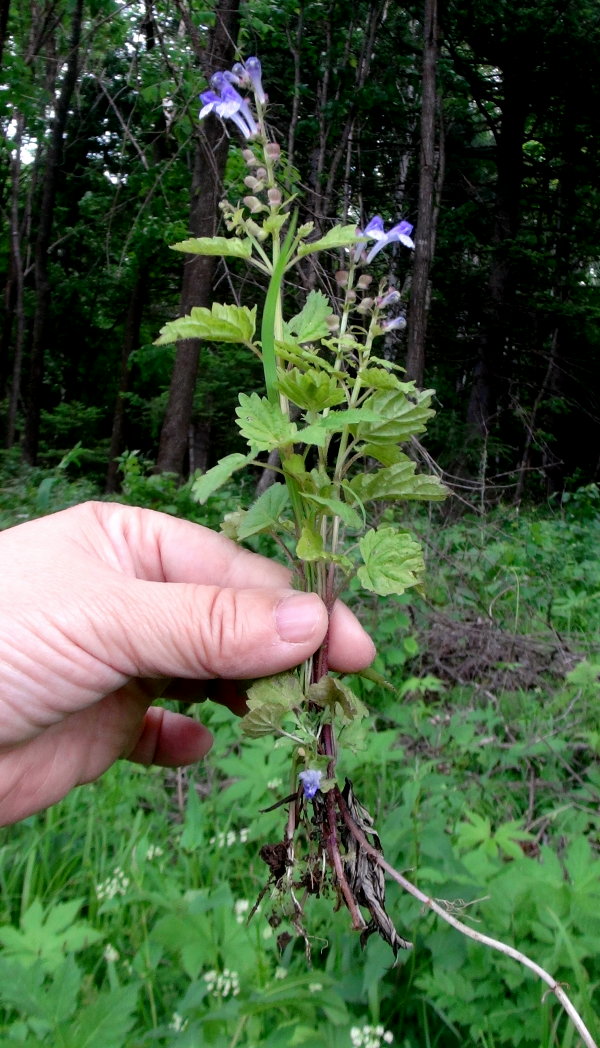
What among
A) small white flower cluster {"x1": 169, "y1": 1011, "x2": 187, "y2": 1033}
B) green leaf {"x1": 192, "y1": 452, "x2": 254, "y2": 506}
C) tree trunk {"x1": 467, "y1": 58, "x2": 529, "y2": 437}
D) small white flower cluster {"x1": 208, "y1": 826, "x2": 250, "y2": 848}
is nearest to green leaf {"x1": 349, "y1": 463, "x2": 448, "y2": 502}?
green leaf {"x1": 192, "y1": 452, "x2": 254, "y2": 506}

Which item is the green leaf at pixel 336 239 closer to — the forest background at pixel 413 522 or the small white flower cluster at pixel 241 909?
the forest background at pixel 413 522

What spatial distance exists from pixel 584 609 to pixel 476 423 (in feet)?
25.8

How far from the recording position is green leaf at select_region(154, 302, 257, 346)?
4.10 feet

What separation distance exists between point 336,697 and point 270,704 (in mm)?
117

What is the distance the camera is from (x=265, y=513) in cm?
135

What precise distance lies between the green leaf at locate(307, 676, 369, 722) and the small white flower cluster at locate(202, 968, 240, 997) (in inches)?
30.4

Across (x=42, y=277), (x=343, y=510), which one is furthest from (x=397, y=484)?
(x=42, y=277)

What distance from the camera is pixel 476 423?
12102mm

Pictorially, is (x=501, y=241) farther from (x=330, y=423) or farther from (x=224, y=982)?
(x=224, y=982)

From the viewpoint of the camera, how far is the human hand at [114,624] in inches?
55.2

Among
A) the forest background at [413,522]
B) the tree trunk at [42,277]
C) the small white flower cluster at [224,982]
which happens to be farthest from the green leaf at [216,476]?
the tree trunk at [42,277]

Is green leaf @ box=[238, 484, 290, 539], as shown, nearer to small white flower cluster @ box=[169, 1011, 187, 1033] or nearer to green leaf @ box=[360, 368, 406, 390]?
green leaf @ box=[360, 368, 406, 390]

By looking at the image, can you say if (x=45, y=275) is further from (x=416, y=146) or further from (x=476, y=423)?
(x=476, y=423)

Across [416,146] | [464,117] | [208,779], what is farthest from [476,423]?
[208,779]
